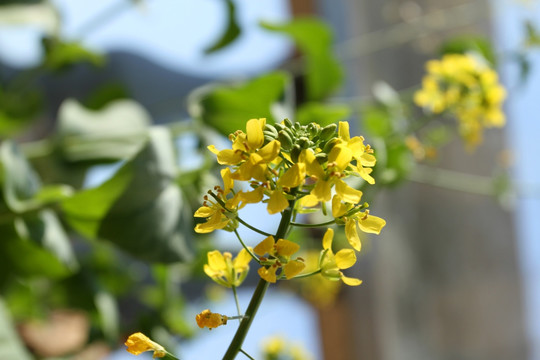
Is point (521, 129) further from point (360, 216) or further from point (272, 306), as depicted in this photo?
point (360, 216)

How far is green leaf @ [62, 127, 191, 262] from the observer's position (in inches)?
15.3

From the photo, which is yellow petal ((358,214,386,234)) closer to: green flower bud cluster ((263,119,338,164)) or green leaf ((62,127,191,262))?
green flower bud cluster ((263,119,338,164))

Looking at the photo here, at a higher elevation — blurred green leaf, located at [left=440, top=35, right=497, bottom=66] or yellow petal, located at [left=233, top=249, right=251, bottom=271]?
blurred green leaf, located at [left=440, top=35, right=497, bottom=66]

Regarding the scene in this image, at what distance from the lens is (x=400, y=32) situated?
0.93 metres

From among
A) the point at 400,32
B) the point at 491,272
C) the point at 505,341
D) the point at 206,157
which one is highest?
the point at 400,32

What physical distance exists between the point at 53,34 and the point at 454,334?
35.0 inches

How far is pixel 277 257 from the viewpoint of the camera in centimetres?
18

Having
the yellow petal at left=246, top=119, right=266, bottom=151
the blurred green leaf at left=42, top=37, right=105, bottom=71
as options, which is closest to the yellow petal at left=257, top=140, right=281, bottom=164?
the yellow petal at left=246, top=119, right=266, bottom=151

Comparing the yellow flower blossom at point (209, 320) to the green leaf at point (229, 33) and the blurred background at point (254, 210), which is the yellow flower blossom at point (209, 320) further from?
the green leaf at point (229, 33)

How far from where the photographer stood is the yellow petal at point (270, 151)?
0.57ft

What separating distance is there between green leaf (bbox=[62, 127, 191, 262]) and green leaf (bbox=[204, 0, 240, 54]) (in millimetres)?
254

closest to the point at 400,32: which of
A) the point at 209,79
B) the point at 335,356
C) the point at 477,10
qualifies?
the point at 477,10

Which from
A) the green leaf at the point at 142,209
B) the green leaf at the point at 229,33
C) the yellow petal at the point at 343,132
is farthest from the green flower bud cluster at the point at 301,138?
the green leaf at the point at 229,33

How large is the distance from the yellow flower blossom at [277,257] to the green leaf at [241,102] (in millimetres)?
318
